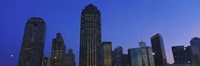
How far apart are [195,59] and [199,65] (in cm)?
2310

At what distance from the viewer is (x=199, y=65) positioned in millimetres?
145125

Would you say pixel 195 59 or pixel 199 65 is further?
pixel 195 59

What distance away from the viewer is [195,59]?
16712 cm
